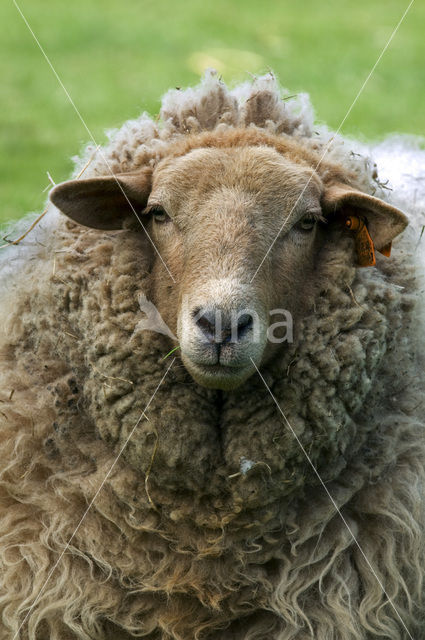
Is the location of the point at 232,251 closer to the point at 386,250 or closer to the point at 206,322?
the point at 206,322

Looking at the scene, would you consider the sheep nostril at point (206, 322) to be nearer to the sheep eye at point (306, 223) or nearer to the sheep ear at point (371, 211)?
the sheep eye at point (306, 223)

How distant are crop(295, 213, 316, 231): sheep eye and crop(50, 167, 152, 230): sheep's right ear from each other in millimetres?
517

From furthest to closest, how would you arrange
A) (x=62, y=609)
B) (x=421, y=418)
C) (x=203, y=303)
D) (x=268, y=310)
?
(x=421, y=418), (x=62, y=609), (x=268, y=310), (x=203, y=303)

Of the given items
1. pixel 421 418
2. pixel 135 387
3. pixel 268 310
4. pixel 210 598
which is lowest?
pixel 210 598

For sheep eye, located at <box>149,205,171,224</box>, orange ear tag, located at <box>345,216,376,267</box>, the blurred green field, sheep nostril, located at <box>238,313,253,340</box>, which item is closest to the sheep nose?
sheep nostril, located at <box>238,313,253,340</box>

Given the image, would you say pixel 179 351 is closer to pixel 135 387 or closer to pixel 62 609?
pixel 135 387

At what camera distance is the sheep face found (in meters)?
2.79

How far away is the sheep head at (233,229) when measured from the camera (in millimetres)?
2809

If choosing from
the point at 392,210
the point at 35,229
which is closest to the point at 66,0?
the point at 35,229

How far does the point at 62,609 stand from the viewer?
319 centimetres

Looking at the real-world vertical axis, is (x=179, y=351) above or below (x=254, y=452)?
above

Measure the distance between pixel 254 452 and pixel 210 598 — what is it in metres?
0.50

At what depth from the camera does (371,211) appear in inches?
125

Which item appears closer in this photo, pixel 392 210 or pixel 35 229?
pixel 392 210
